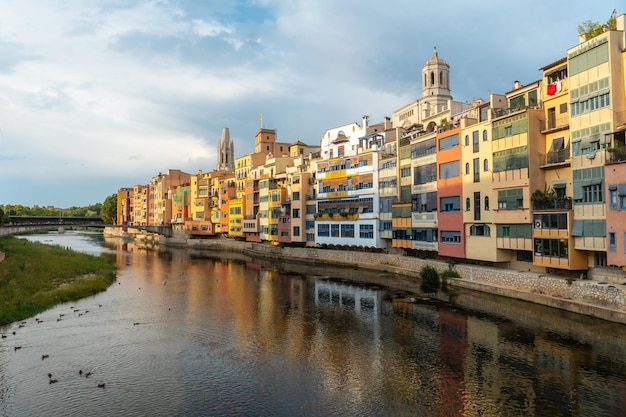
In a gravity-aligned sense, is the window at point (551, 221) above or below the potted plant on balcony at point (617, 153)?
below

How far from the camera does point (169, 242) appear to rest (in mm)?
115062

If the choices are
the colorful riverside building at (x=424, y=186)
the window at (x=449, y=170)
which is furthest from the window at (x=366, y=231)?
the window at (x=449, y=170)

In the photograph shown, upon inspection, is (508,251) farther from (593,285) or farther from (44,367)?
(44,367)

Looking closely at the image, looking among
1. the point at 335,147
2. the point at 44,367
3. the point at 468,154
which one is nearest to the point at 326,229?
the point at 335,147

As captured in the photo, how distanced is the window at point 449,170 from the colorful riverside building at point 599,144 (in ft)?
41.8

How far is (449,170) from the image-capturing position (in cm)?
4447

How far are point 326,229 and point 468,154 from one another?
89.5 ft

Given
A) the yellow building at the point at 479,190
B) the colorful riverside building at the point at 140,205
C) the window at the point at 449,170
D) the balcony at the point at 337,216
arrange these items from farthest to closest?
the colorful riverside building at the point at 140,205 → the balcony at the point at 337,216 → the window at the point at 449,170 → the yellow building at the point at 479,190

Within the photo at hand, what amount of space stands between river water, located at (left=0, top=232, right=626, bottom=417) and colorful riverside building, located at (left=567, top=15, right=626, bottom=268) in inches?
214

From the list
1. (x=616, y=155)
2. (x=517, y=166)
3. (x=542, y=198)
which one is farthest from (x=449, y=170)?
(x=616, y=155)

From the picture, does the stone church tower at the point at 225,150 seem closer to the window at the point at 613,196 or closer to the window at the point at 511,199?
the window at the point at 511,199

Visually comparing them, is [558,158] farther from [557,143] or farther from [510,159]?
[510,159]

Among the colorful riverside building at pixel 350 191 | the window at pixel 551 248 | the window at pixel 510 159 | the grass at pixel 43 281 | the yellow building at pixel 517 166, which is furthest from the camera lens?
the colorful riverside building at pixel 350 191

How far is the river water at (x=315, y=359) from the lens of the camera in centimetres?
1867
